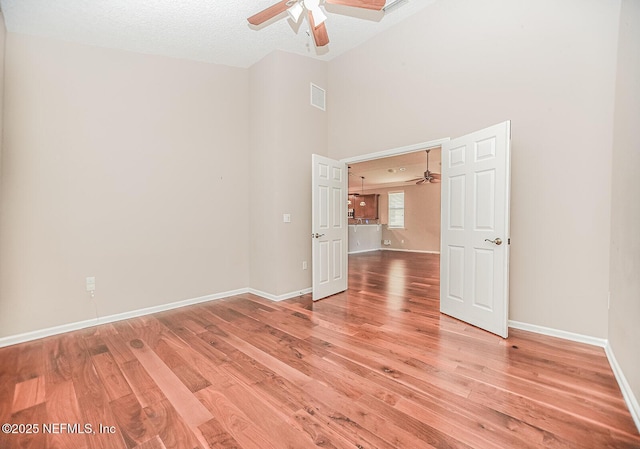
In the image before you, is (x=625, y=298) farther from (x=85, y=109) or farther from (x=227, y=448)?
(x=85, y=109)

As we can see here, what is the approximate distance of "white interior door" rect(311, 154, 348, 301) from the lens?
4.00 metres

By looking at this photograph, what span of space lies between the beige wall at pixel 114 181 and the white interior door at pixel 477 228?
3.01m

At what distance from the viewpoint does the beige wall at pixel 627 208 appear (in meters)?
1.78

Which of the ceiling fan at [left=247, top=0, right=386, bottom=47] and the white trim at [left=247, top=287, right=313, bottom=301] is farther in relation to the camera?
the white trim at [left=247, top=287, right=313, bottom=301]

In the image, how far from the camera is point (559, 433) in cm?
151

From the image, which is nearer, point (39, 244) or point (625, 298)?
point (625, 298)

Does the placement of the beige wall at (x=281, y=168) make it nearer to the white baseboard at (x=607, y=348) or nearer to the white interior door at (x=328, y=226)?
the white interior door at (x=328, y=226)

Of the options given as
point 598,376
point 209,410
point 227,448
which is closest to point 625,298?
point 598,376

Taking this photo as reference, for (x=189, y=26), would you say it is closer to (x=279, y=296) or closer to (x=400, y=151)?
(x=400, y=151)

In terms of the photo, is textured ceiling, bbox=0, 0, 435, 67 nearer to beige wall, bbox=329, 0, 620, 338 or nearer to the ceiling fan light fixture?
the ceiling fan light fixture

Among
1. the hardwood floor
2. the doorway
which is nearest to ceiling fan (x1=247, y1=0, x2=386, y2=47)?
the hardwood floor

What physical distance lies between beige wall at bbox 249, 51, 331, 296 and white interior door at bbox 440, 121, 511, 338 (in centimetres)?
203

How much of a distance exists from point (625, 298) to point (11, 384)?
176 inches

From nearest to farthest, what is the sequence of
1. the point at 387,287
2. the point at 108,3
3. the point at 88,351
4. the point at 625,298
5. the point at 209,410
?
the point at 209,410 → the point at 625,298 → the point at 88,351 → the point at 108,3 → the point at 387,287
